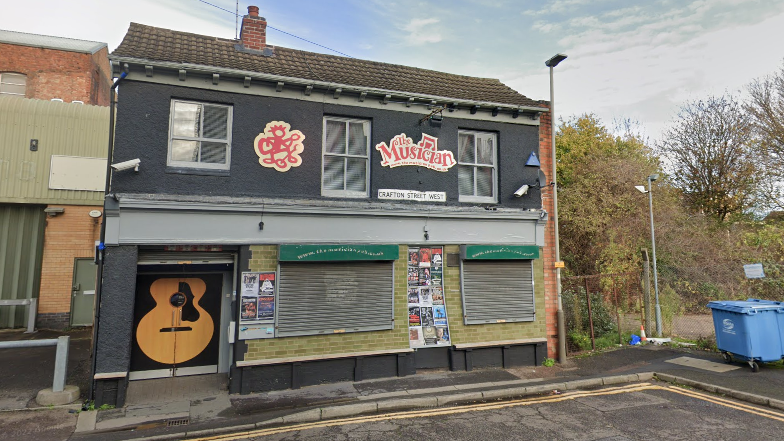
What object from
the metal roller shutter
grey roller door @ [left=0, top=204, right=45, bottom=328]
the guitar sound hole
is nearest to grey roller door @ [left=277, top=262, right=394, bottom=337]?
the metal roller shutter

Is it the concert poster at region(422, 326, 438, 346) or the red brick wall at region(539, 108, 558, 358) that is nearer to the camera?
the concert poster at region(422, 326, 438, 346)

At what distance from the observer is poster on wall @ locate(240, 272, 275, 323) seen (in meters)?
8.46

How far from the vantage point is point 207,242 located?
831 centimetres

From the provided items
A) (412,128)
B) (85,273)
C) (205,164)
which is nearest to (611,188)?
(412,128)

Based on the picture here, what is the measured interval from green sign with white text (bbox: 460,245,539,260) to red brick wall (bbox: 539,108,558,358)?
778mm

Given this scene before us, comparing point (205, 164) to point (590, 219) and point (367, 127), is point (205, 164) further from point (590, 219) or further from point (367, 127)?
point (590, 219)

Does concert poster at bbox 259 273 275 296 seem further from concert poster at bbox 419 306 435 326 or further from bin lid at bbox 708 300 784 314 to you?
bin lid at bbox 708 300 784 314

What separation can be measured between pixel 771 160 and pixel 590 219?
11.4 metres

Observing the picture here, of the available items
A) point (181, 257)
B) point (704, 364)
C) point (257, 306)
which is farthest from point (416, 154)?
point (704, 364)

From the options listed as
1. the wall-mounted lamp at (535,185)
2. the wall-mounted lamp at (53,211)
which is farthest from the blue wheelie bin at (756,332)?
the wall-mounted lamp at (53,211)

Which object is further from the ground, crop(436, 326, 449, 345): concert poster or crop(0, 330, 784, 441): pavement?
crop(436, 326, 449, 345): concert poster

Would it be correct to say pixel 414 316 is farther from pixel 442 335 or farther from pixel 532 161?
pixel 532 161

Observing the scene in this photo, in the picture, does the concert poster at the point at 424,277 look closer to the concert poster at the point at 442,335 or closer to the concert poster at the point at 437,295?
the concert poster at the point at 437,295

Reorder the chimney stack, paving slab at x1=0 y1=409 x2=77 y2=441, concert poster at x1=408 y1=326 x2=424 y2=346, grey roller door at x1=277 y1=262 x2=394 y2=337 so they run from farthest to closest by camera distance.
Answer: the chimney stack
concert poster at x1=408 y1=326 x2=424 y2=346
grey roller door at x1=277 y1=262 x2=394 y2=337
paving slab at x1=0 y1=409 x2=77 y2=441
